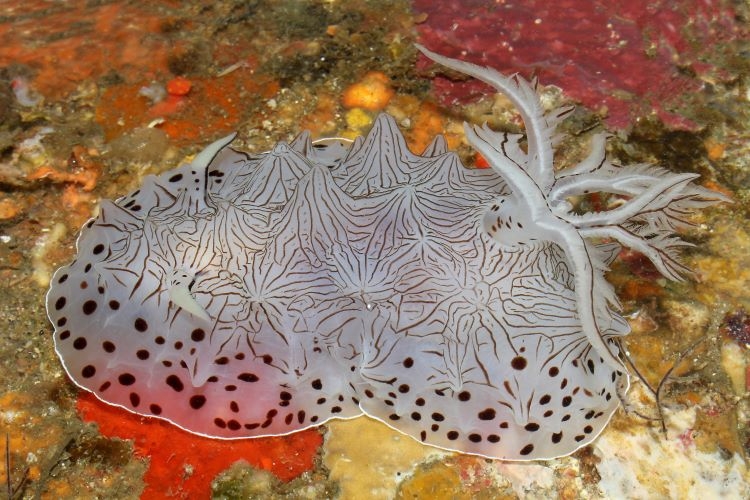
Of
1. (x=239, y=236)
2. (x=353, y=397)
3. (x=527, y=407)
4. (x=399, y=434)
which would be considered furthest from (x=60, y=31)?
(x=527, y=407)

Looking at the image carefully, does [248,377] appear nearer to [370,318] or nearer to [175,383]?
[175,383]

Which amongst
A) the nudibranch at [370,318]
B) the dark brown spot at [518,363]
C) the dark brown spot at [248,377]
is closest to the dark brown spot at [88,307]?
the nudibranch at [370,318]

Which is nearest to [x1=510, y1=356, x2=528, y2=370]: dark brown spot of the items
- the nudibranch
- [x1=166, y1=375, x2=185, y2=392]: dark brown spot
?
the nudibranch

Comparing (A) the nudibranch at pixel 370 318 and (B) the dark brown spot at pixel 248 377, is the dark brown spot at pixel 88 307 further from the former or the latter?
(B) the dark brown spot at pixel 248 377

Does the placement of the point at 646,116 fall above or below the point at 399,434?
A: above

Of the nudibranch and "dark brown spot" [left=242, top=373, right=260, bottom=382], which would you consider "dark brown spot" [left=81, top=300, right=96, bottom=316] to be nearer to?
the nudibranch

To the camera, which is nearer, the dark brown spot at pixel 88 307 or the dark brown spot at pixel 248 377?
the dark brown spot at pixel 248 377

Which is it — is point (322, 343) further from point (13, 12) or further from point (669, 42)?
point (13, 12)
